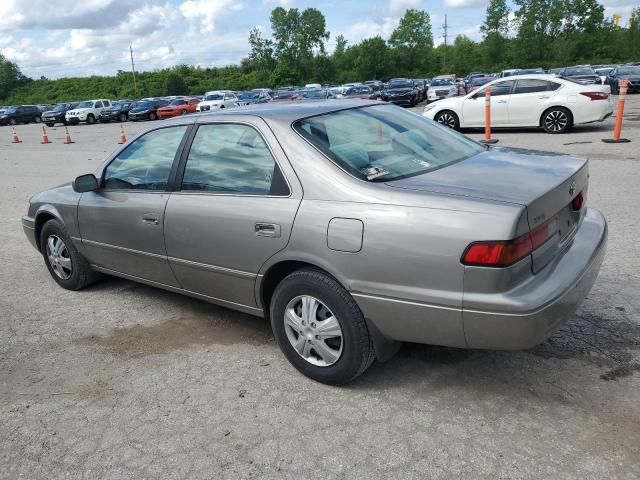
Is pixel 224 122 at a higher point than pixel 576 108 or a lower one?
higher

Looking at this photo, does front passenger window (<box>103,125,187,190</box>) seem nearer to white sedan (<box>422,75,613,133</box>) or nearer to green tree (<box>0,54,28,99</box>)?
white sedan (<box>422,75,613,133</box>)

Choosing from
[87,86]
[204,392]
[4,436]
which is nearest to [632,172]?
[204,392]

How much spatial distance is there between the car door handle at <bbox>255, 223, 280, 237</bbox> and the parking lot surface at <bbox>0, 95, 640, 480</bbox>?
870mm

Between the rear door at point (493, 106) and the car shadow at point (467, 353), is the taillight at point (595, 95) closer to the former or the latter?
the rear door at point (493, 106)

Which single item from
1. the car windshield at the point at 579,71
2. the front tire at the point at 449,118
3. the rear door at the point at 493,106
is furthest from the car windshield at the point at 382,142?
the car windshield at the point at 579,71

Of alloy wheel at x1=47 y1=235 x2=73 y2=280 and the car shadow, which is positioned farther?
alloy wheel at x1=47 y1=235 x2=73 y2=280

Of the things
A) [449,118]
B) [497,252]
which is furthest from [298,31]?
[497,252]

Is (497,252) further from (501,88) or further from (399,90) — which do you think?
(399,90)

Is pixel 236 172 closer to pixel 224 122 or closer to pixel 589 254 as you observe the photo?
pixel 224 122

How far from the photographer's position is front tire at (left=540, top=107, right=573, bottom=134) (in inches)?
554

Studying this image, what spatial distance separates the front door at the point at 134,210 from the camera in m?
3.94

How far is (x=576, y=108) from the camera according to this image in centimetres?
1388

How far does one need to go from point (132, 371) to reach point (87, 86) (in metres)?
91.7

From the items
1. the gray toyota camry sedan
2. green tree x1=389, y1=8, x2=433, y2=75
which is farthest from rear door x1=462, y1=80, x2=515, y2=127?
green tree x1=389, y1=8, x2=433, y2=75
